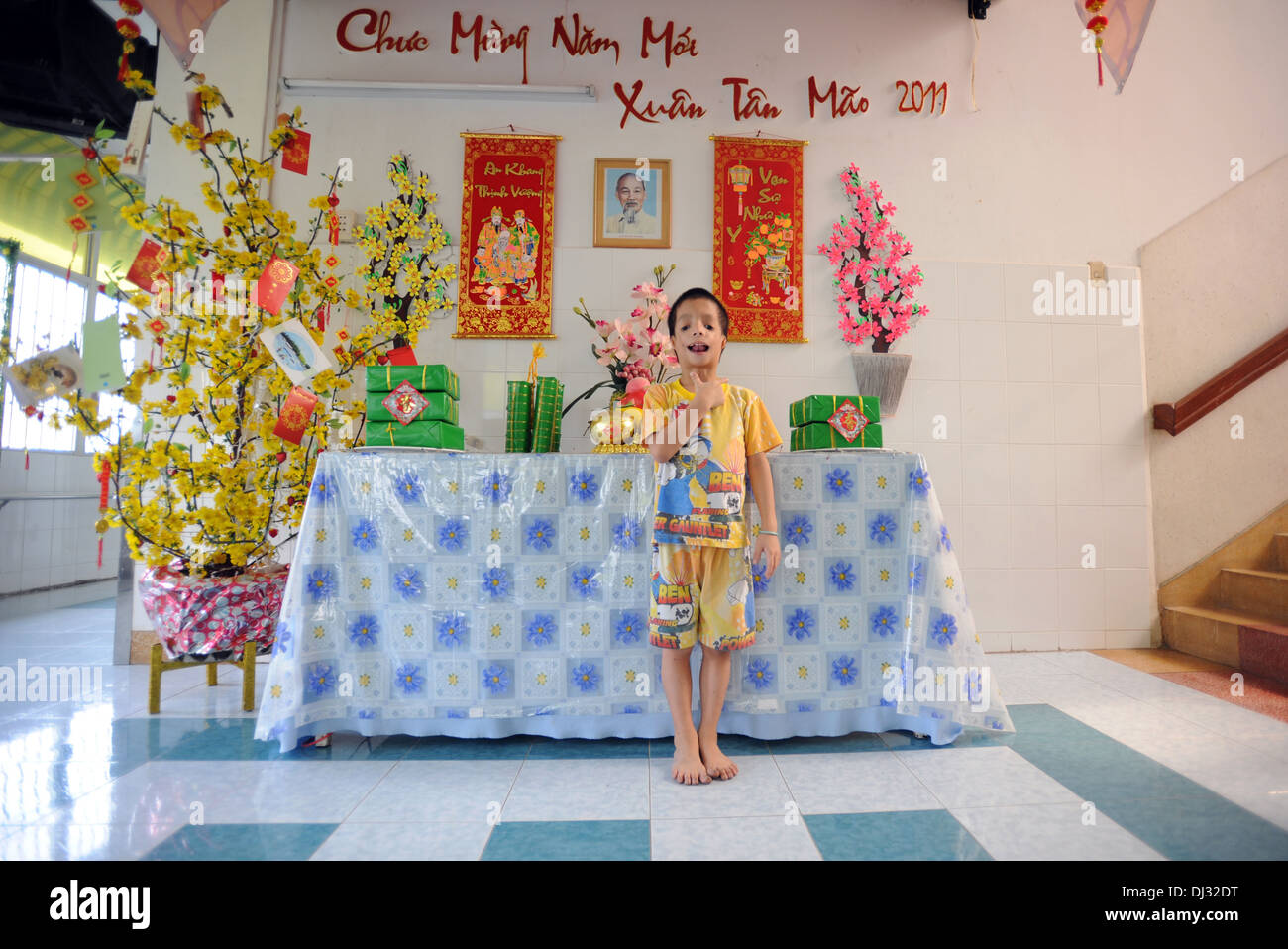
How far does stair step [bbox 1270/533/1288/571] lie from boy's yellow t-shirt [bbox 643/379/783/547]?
3100mm

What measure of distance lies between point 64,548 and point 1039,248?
21.2 ft

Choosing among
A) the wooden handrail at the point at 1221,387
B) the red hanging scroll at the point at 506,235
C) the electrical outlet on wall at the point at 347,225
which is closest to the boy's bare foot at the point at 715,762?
the red hanging scroll at the point at 506,235

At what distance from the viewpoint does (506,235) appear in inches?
119

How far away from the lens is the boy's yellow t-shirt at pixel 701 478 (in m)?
1.66

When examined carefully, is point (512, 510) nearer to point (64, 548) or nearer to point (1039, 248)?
point (1039, 248)

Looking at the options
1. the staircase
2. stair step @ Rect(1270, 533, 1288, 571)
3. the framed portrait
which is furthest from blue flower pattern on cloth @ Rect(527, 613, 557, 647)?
stair step @ Rect(1270, 533, 1288, 571)

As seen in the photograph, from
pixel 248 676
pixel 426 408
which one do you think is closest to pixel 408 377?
pixel 426 408

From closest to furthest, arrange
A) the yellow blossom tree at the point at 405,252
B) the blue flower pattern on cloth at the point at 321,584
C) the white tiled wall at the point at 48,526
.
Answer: the blue flower pattern on cloth at the point at 321,584, the yellow blossom tree at the point at 405,252, the white tiled wall at the point at 48,526

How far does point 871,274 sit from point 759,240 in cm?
57

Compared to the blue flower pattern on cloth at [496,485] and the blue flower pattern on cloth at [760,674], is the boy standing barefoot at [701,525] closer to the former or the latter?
the blue flower pattern on cloth at [760,674]

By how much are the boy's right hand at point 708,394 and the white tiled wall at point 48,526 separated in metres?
4.06

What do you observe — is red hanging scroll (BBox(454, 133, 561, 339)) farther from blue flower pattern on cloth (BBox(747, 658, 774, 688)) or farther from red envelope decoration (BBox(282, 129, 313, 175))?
blue flower pattern on cloth (BBox(747, 658, 774, 688))

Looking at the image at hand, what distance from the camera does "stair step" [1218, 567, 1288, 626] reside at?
2793 millimetres

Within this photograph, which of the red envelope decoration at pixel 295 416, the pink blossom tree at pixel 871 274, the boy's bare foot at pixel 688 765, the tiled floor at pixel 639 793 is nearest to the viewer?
the tiled floor at pixel 639 793
